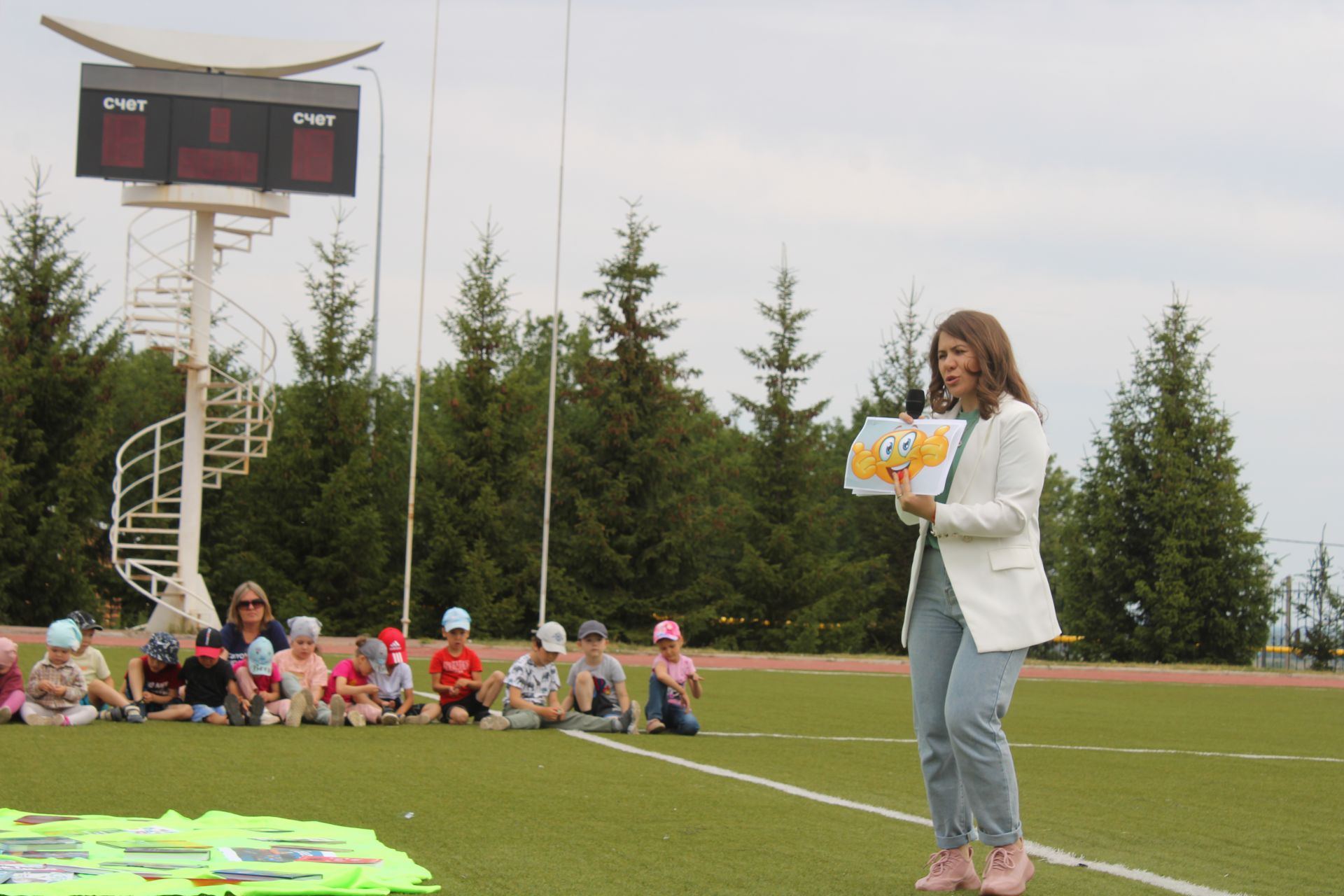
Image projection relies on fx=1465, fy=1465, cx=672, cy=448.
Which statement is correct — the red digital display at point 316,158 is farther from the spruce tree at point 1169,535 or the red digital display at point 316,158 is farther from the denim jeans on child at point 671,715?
the spruce tree at point 1169,535

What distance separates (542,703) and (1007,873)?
7790mm

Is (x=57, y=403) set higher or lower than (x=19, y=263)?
lower

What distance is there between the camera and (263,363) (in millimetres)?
26062

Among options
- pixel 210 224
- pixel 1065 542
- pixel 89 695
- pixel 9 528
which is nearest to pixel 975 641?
pixel 89 695

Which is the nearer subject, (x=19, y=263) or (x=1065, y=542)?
(x=19, y=263)

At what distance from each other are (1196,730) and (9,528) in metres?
24.5

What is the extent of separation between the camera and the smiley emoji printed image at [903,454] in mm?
4582

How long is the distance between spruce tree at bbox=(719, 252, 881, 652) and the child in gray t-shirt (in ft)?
77.5

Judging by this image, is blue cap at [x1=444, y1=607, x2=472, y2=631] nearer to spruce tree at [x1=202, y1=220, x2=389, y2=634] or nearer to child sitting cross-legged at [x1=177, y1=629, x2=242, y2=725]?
child sitting cross-legged at [x1=177, y1=629, x2=242, y2=725]

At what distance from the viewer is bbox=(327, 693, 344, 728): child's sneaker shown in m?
11.4

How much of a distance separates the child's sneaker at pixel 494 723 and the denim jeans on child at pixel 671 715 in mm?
1123

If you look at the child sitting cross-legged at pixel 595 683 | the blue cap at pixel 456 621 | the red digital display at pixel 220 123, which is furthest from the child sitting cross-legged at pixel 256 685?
the red digital display at pixel 220 123

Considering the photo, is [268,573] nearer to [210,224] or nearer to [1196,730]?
[210,224]

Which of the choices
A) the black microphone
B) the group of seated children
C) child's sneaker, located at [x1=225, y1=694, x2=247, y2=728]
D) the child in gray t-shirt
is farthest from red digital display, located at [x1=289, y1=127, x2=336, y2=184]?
the black microphone
